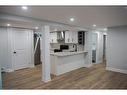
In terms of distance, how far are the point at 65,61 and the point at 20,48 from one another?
231cm

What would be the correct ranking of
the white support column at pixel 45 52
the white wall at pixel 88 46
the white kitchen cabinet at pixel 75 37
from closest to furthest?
the white support column at pixel 45 52, the white wall at pixel 88 46, the white kitchen cabinet at pixel 75 37

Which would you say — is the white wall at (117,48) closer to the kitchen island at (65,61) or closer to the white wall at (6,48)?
the kitchen island at (65,61)

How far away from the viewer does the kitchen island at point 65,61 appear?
477 centimetres

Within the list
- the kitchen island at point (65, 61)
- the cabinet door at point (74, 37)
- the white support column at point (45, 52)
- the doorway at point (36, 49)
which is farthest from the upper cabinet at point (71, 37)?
the white support column at point (45, 52)

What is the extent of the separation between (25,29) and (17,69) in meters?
1.99

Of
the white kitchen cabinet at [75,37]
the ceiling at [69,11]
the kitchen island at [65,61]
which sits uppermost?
the ceiling at [69,11]

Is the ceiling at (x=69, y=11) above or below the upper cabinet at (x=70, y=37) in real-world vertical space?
above

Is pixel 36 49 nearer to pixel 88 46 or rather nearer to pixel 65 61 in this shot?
pixel 65 61

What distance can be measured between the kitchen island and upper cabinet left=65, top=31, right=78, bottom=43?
1040mm

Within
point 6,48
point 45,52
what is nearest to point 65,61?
point 45,52

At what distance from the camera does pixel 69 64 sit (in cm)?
535

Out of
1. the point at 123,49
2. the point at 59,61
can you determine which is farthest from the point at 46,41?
the point at 123,49

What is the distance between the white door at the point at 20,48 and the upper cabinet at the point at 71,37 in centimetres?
238

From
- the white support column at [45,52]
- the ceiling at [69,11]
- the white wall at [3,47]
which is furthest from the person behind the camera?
the white wall at [3,47]
